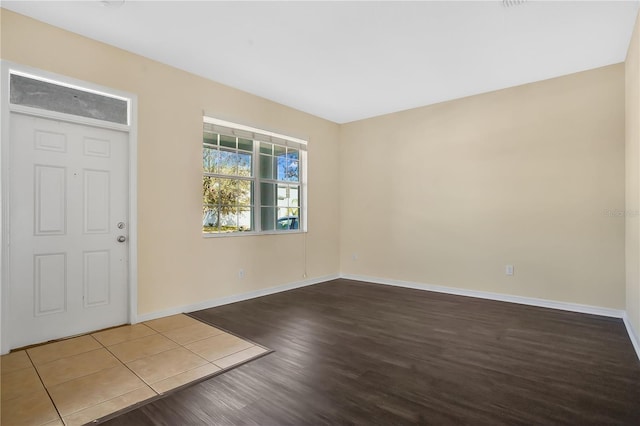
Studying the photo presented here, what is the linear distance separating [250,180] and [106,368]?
112 inches

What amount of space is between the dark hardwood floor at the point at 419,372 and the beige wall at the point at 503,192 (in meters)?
0.58

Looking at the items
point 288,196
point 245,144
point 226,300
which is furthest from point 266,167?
point 226,300

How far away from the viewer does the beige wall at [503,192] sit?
12.2 feet

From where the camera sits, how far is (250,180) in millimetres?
4715

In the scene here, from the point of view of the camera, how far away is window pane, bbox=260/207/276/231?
4.92m

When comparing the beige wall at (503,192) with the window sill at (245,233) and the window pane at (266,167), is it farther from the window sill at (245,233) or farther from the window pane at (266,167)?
the window pane at (266,167)

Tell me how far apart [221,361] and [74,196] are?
211 cm

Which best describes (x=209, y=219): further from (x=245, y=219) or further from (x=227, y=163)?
(x=227, y=163)

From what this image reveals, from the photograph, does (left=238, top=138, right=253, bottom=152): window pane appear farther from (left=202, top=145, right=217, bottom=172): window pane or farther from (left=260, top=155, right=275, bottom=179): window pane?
(left=202, top=145, right=217, bottom=172): window pane

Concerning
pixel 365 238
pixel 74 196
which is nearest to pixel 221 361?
pixel 74 196

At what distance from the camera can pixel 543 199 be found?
4.07 metres

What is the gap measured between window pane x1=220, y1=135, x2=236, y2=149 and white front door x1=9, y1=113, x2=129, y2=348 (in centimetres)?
119

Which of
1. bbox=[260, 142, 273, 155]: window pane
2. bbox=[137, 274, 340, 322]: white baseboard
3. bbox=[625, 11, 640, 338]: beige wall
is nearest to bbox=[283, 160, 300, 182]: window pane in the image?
bbox=[260, 142, 273, 155]: window pane

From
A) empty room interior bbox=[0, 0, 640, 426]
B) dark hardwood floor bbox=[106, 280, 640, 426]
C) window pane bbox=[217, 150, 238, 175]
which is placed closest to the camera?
dark hardwood floor bbox=[106, 280, 640, 426]
